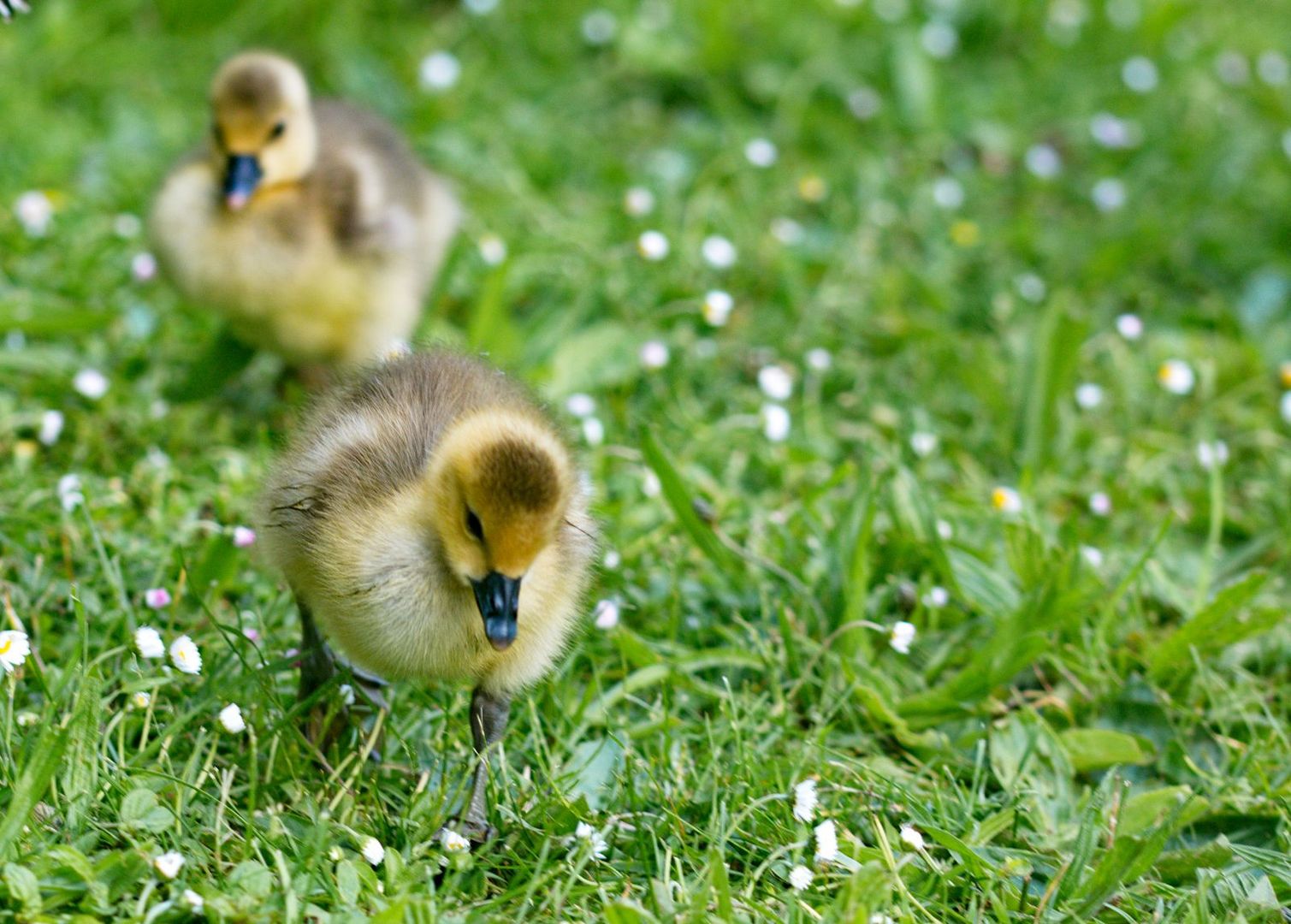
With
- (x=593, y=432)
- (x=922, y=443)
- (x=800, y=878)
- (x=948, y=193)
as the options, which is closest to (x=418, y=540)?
(x=800, y=878)

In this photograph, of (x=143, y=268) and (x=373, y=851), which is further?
(x=143, y=268)

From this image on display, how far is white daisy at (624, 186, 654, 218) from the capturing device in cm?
488

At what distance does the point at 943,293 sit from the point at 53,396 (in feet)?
8.95

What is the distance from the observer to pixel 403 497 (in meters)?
2.60

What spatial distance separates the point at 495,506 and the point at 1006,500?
1.82m

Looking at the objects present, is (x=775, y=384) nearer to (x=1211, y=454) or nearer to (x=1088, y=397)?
(x=1088, y=397)

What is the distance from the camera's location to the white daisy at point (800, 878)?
8.49 feet

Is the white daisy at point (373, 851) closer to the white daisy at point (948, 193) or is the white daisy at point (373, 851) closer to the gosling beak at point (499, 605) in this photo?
the gosling beak at point (499, 605)

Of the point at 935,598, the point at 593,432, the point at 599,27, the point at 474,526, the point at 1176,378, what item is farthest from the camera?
the point at 599,27

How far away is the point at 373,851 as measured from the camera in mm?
2545

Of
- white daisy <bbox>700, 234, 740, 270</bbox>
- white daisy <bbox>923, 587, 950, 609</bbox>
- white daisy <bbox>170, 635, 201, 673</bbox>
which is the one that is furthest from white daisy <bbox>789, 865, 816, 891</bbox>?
white daisy <bbox>700, 234, 740, 270</bbox>

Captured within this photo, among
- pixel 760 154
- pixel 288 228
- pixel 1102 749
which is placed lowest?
pixel 1102 749

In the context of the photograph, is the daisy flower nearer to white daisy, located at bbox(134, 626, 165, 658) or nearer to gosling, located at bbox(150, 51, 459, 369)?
white daisy, located at bbox(134, 626, 165, 658)

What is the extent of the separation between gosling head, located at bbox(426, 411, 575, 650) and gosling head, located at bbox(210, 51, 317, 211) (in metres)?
1.71
